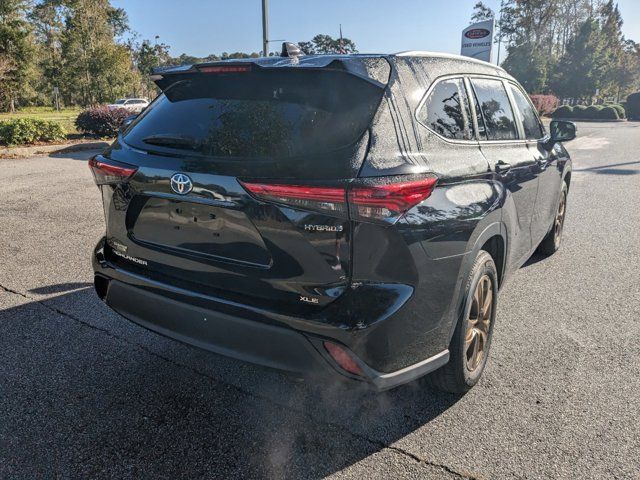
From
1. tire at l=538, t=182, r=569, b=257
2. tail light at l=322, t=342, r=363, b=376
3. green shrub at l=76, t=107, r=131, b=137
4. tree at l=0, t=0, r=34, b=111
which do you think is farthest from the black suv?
tree at l=0, t=0, r=34, b=111

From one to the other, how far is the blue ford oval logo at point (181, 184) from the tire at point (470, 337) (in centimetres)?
142

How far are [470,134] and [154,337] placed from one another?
94.1 inches

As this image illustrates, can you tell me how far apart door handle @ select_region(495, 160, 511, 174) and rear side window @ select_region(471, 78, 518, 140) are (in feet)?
0.59

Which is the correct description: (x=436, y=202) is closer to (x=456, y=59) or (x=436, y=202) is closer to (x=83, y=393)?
(x=456, y=59)

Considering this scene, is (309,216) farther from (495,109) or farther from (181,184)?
(495,109)

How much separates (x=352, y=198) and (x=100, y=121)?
16306 millimetres

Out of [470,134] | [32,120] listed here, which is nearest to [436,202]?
[470,134]

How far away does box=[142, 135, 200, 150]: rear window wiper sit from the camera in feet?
7.84

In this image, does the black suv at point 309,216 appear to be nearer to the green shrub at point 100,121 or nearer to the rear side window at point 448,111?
the rear side window at point 448,111

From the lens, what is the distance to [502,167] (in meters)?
3.01

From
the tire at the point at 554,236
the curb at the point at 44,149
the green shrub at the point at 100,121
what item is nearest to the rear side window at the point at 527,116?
the tire at the point at 554,236

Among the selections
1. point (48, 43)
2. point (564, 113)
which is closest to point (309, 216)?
point (564, 113)

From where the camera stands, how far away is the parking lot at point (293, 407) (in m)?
2.28

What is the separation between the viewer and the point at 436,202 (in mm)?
2238
